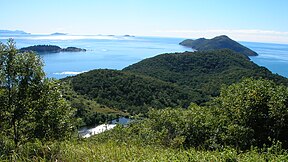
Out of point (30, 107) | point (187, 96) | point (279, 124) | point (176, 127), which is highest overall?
point (30, 107)

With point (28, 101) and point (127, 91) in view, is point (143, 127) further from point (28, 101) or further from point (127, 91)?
point (127, 91)

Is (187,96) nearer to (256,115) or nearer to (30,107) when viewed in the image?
(256,115)

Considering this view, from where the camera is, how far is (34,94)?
31.3ft

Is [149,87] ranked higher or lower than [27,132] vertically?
lower

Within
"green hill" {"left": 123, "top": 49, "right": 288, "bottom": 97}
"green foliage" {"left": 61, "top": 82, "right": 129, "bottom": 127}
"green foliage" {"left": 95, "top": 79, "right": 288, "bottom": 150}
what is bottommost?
"green foliage" {"left": 61, "top": 82, "right": 129, "bottom": 127}

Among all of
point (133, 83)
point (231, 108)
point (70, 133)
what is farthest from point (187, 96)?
point (70, 133)

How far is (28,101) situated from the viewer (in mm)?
9594

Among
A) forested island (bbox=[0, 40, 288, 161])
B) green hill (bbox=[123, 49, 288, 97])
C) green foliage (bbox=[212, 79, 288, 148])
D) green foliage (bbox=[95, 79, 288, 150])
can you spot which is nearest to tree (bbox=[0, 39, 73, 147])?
forested island (bbox=[0, 40, 288, 161])

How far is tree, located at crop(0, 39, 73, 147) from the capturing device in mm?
9203

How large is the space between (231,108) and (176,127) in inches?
129

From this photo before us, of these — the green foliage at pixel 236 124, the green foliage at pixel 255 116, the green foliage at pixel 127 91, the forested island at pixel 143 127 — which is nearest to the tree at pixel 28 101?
the forested island at pixel 143 127

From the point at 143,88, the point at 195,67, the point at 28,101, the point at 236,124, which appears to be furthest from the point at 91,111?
the point at 28,101

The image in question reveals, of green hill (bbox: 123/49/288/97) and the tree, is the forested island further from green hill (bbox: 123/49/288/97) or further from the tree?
green hill (bbox: 123/49/288/97)

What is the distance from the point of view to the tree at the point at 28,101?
9.20m
